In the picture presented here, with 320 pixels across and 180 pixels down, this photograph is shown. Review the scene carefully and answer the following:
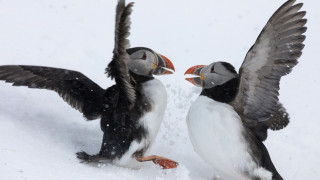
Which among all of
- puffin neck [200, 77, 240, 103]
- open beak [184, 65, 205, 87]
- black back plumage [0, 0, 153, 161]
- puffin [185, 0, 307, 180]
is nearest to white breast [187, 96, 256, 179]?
puffin [185, 0, 307, 180]

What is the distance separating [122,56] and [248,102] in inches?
59.6

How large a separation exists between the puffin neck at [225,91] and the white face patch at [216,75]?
39 millimetres

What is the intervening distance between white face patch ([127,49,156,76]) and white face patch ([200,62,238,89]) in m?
0.60

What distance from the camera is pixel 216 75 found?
211 inches

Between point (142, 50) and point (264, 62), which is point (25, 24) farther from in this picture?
point (264, 62)

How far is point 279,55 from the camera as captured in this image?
Result: 16.6ft

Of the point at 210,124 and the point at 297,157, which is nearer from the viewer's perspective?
the point at 210,124

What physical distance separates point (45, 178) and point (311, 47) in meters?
6.76

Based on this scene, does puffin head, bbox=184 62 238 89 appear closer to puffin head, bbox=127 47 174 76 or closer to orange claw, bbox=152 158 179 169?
puffin head, bbox=127 47 174 76

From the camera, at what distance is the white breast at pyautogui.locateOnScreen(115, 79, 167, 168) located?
16.7ft

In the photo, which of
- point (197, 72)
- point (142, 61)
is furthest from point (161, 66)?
point (197, 72)

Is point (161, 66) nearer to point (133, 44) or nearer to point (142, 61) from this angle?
point (142, 61)

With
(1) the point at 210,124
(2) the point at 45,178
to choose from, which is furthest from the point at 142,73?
(2) the point at 45,178

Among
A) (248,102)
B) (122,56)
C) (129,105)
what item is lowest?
(129,105)
